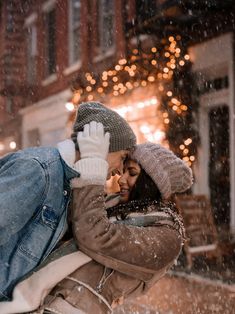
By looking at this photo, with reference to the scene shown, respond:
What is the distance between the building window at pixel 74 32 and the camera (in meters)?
18.4

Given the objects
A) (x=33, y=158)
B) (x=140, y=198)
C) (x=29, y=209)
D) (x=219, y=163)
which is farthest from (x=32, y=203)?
(x=219, y=163)

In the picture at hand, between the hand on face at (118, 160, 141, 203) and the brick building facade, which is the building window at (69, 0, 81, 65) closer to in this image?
the brick building facade

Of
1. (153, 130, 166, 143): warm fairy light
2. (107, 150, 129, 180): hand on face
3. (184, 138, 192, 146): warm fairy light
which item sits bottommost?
(184, 138, 192, 146): warm fairy light

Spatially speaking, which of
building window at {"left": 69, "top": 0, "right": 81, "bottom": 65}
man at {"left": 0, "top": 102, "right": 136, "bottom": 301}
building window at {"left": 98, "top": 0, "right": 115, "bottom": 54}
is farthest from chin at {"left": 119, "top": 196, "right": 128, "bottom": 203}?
building window at {"left": 69, "top": 0, "right": 81, "bottom": 65}

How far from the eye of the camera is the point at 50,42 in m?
20.7

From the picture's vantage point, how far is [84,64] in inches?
687

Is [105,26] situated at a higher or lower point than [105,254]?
higher

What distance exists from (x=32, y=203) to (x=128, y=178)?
66cm

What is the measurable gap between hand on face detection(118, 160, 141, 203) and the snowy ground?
388 cm

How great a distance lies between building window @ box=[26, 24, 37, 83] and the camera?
21828 millimetres

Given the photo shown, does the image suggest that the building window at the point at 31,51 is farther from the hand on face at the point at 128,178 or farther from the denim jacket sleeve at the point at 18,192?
the denim jacket sleeve at the point at 18,192

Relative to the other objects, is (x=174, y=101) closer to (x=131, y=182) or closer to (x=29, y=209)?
(x=131, y=182)

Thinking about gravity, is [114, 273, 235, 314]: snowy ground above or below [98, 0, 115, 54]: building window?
below

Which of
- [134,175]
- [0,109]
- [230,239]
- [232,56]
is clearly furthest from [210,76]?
[0,109]
